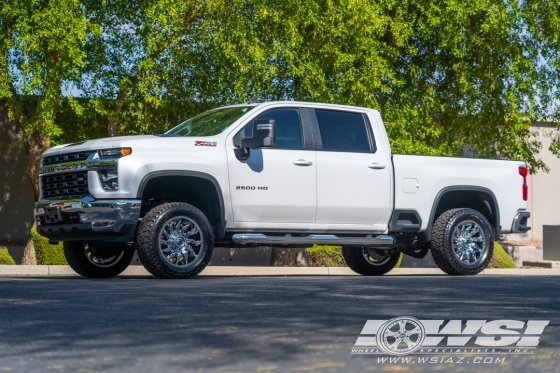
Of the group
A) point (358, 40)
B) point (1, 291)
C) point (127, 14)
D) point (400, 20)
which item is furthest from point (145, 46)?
point (1, 291)

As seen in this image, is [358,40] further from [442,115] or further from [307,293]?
[307,293]

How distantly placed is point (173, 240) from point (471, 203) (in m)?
4.74

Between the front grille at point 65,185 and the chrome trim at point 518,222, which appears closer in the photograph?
the front grille at point 65,185

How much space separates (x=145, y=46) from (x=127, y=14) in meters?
1.63

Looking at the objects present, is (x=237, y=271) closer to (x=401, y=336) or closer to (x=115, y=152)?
(x=115, y=152)

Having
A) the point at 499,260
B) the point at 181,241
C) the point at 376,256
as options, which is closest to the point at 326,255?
the point at 499,260

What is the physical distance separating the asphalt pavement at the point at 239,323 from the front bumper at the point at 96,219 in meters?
1.69

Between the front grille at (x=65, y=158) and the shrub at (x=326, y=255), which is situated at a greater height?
the front grille at (x=65, y=158)

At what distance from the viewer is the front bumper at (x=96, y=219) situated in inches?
454

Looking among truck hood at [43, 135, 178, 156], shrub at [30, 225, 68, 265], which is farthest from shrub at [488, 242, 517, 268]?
truck hood at [43, 135, 178, 156]

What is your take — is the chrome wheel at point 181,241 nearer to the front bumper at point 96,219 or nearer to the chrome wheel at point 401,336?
the front bumper at point 96,219

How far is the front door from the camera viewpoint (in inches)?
488

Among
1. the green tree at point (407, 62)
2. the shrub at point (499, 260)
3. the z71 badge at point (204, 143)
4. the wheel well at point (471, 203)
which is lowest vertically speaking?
the shrub at point (499, 260)

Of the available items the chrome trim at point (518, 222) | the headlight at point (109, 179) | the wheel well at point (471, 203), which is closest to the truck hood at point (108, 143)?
the headlight at point (109, 179)
